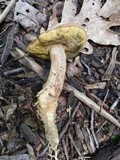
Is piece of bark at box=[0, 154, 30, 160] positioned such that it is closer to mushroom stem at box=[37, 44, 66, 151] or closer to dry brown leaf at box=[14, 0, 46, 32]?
mushroom stem at box=[37, 44, 66, 151]

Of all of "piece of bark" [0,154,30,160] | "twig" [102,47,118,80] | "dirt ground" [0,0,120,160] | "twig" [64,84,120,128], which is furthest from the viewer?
"twig" [102,47,118,80]

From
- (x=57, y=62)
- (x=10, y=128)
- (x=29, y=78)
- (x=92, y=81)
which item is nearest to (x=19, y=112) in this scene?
(x=10, y=128)

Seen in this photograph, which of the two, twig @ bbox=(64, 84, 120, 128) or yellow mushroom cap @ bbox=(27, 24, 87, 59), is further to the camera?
twig @ bbox=(64, 84, 120, 128)

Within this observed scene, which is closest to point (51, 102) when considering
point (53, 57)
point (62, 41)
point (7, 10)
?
A: point (53, 57)

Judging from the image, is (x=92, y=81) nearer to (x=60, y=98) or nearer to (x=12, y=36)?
(x=60, y=98)

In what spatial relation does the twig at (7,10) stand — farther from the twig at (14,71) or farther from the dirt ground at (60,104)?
the twig at (14,71)

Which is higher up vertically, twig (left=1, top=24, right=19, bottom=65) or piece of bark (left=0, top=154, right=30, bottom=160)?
twig (left=1, top=24, right=19, bottom=65)

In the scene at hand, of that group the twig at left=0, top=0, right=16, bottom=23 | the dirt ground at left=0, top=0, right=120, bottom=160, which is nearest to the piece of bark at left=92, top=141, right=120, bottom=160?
the dirt ground at left=0, top=0, right=120, bottom=160
